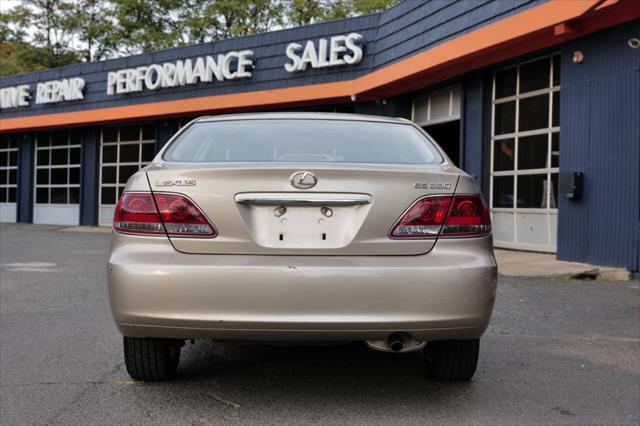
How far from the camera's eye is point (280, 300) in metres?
3.15

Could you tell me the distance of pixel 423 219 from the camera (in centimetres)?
331

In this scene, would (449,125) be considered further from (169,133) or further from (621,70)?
(169,133)

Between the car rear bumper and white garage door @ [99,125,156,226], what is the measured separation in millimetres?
17915

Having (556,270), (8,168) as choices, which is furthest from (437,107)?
(8,168)

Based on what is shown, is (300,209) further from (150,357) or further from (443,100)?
(443,100)

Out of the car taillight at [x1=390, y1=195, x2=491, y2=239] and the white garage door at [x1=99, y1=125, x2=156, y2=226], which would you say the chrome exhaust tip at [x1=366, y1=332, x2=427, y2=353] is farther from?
the white garage door at [x1=99, y1=125, x2=156, y2=226]

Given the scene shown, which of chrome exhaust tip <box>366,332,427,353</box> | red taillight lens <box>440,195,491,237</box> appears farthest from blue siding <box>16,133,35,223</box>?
red taillight lens <box>440,195,491,237</box>

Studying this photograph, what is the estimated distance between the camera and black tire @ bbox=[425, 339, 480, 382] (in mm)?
3849

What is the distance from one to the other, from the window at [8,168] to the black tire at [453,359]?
23188 millimetres

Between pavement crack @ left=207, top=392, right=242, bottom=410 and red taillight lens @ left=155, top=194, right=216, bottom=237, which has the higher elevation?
red taillight lens @ left=155, top=194, right=216, bottom=237

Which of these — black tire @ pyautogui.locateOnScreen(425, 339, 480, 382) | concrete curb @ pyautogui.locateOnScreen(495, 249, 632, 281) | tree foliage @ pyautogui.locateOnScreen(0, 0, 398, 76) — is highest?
tree foliage @ pyautogui.locateOnScreen(0, 0, 398, 76)

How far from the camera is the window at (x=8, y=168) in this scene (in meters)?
24.4

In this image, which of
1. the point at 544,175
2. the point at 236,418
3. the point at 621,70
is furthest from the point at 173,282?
the point at 544,175

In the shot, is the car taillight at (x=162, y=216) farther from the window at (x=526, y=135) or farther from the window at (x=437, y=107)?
the window at (x=437, y=107)
